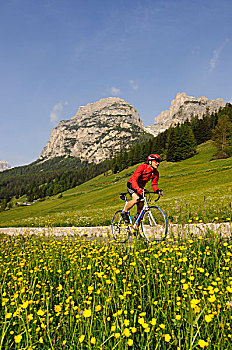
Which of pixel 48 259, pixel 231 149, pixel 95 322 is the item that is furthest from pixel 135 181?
pixel 231 149

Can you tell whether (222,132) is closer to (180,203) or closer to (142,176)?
(180,203)

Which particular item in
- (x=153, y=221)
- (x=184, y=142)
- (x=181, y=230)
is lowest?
(x=181, y=230)

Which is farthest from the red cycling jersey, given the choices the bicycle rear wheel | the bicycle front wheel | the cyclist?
the bicycle rear wheel

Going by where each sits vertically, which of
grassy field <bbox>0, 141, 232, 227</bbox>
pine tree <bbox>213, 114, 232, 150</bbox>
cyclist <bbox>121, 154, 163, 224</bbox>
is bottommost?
grassy field <bbox>0, 141, 232, 227</bbox>

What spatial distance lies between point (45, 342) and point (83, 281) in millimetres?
1380

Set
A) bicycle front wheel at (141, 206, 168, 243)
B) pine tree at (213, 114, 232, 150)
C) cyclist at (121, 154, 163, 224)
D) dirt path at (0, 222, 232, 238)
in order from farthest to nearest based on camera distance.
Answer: pine tree at (213, 114, 232, 150) < cyclist at (121, 154, 163, 224) < bicycle front wheel at (141, 206, 168, 243) < dirt path at (0, 222, 232, 238)

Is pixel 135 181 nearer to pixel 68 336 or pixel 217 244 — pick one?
pixel 217 244

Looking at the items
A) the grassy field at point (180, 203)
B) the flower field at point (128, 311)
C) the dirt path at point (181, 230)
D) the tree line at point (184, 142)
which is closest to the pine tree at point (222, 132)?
the tree line at point (184, 142)

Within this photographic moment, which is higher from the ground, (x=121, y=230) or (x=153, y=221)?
(x=153, y=221)

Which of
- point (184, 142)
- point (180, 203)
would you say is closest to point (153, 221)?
point (180, 203)

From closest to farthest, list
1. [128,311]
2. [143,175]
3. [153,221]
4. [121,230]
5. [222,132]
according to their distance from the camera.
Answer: [128,311]
[153,221]
[143,175]
[121,230]
[222,132]

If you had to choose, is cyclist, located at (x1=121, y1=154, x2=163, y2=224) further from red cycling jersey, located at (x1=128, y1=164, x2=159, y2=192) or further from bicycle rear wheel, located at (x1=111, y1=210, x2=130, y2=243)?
bicycle rear wheel, located at (x1=111, y1=210, x2=130, y2=243)

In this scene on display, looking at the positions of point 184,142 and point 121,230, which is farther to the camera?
point 184,142

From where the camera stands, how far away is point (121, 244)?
5723 mm
